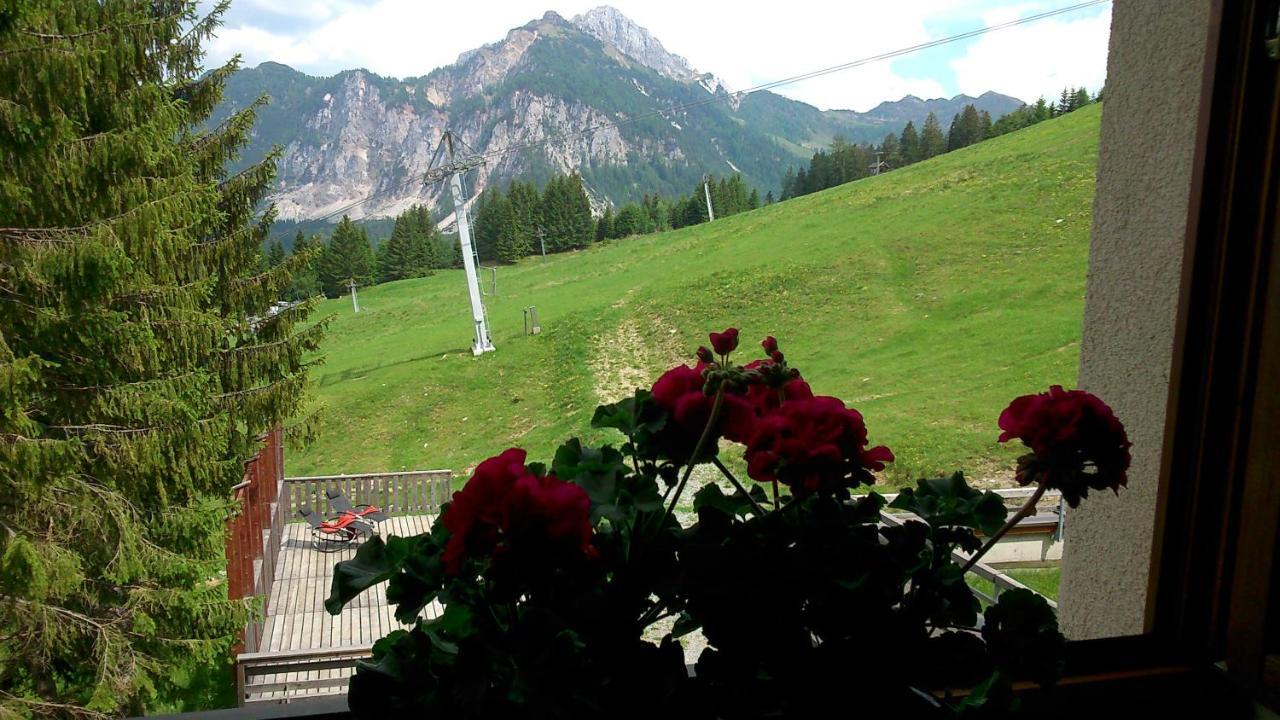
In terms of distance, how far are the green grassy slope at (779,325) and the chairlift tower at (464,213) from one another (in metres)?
0.15

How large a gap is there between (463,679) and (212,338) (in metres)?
3.13

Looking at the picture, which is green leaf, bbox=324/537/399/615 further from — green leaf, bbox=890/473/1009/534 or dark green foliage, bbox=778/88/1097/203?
dark green foliage, bbox=778/88/1097/203

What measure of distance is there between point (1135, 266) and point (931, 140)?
32.9ft

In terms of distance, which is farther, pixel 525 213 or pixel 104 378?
pixel 525 213

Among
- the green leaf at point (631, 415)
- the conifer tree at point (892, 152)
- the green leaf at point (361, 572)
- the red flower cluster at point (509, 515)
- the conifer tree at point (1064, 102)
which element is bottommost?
the green leaf at point (361, 572)

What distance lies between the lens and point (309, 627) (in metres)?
3.53

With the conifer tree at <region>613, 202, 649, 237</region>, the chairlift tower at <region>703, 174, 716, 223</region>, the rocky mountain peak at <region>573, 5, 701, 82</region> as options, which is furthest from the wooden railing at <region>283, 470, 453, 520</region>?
the rocky mountain peak at <region>573, 5, 701, 82</region>

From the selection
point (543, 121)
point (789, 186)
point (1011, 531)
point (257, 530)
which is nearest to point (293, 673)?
point (257, 530)

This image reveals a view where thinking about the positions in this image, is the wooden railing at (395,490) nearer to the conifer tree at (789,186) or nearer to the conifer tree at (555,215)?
the conifer tree at (555,215)

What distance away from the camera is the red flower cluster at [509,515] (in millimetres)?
366

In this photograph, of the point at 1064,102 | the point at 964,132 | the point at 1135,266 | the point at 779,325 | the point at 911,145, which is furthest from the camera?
the point at 1064,102

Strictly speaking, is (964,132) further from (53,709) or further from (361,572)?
(361,572)

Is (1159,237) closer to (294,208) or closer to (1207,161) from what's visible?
(1207,161)

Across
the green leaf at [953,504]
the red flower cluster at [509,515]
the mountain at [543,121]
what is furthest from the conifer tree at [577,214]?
the red flower cluster at [509,515]
